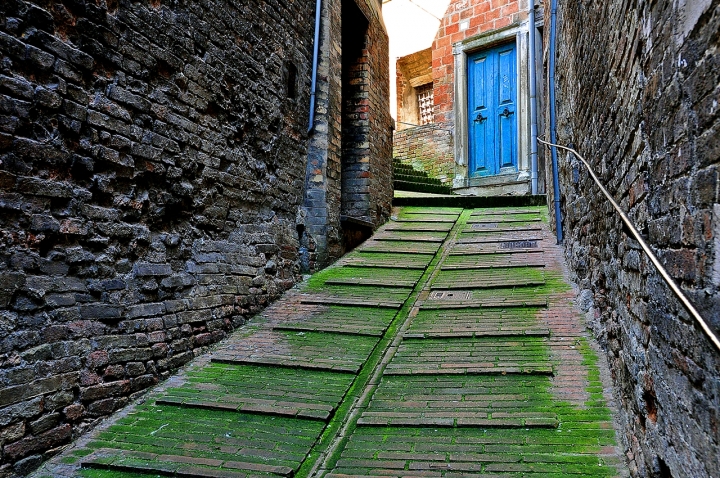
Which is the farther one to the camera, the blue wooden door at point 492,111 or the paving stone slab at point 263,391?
the blue wooden door at point 492,111

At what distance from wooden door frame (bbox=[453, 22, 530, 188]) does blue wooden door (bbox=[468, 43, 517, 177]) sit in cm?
11

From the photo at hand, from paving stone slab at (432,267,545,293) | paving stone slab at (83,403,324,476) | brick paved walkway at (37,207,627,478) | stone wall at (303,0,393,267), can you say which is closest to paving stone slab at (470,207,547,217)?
stone wall at (303,0,393,267)

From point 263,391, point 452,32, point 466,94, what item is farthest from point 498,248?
point 452,32

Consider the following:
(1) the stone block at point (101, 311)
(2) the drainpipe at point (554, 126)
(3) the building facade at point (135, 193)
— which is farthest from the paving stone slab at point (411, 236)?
(1) the stone block at point (101, 311)

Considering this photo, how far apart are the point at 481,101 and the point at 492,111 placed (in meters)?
0.36

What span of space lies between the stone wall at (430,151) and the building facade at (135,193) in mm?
5231

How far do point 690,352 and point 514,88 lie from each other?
8.88 metres

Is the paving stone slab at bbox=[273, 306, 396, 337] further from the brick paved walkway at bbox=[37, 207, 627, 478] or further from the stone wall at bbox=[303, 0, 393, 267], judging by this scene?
the stone wall at bbox=[303, 0, 393, 267]

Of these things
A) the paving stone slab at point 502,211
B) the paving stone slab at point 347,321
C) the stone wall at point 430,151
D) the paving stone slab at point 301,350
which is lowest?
the paving stone slab at point 301,350

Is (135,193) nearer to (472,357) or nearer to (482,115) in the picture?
(472,357)

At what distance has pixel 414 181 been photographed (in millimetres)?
9742

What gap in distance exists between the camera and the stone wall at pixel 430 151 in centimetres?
1043

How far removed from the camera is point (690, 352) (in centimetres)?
150

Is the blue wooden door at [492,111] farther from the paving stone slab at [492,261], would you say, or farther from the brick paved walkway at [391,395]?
the brick paved walkway at [391,395]
